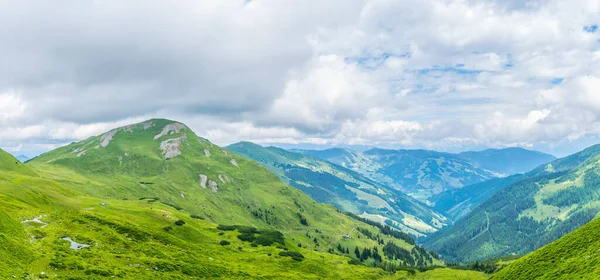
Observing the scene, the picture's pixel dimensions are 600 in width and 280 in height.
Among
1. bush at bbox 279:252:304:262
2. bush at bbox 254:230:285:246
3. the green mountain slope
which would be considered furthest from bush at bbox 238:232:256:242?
the green mountain slope

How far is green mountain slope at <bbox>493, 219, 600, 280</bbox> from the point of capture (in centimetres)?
5350

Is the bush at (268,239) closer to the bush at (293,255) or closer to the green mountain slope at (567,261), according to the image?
the bush at (293,255)

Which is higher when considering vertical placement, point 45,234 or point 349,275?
point 45,234

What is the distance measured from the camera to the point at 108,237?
2899 inches

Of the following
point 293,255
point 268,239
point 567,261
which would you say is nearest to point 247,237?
point 268,239

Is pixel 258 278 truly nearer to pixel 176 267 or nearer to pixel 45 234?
pixel 176 267

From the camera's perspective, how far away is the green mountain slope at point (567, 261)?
53.5 metres

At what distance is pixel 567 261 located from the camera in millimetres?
59500

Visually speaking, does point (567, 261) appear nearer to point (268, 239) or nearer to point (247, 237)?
point (247, 237)

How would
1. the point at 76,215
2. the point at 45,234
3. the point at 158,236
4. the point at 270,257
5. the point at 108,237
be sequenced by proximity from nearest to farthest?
the point at 45,234, the point at 108,237, the point at 76,215, the point at 158,236, the point at 270,257

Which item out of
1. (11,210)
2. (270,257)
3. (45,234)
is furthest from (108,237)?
(270,257)

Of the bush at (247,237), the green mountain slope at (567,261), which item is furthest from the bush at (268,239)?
the green mountain slope at (567,261)

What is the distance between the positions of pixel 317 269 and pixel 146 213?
79646 mm

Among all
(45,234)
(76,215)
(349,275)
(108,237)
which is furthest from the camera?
(349,275)
